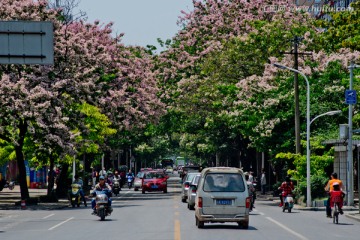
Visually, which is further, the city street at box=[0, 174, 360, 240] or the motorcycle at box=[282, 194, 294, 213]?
the motorcycle at box=[282, 194, 294, 213]

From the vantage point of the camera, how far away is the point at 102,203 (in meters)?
33.4

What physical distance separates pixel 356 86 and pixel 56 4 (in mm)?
23132

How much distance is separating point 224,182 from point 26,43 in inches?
326

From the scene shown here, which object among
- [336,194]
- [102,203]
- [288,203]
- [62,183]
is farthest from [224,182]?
[62,183]

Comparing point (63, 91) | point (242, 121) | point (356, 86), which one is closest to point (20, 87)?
point (63, 91)

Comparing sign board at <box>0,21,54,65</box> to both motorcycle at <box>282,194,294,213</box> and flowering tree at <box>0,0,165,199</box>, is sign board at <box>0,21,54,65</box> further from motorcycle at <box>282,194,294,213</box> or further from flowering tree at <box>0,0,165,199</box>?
flowering tree at <box>0,0,165,199</box>

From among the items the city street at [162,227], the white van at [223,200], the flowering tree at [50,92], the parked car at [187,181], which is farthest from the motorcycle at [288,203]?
the flowering tree at [50,92]

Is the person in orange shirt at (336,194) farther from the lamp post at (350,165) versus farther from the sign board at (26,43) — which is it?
the sign board at (26,43)

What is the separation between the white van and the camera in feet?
88.9

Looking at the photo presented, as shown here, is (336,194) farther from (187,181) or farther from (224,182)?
(187,181)

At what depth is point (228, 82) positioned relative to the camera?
2498 inches

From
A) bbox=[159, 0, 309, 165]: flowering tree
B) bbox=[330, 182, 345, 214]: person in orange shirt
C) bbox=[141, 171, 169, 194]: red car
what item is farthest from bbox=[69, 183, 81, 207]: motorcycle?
bbox=[141, 171, 169, 194]: red car

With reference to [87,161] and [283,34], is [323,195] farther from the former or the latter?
[87,161]

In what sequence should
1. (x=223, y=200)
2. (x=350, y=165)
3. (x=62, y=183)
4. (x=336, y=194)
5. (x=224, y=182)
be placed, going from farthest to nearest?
(x=62, y=183) < (x=350, y=165) < (x=336, y=194) < (x=224, y=182) < (x=223, y=200)
